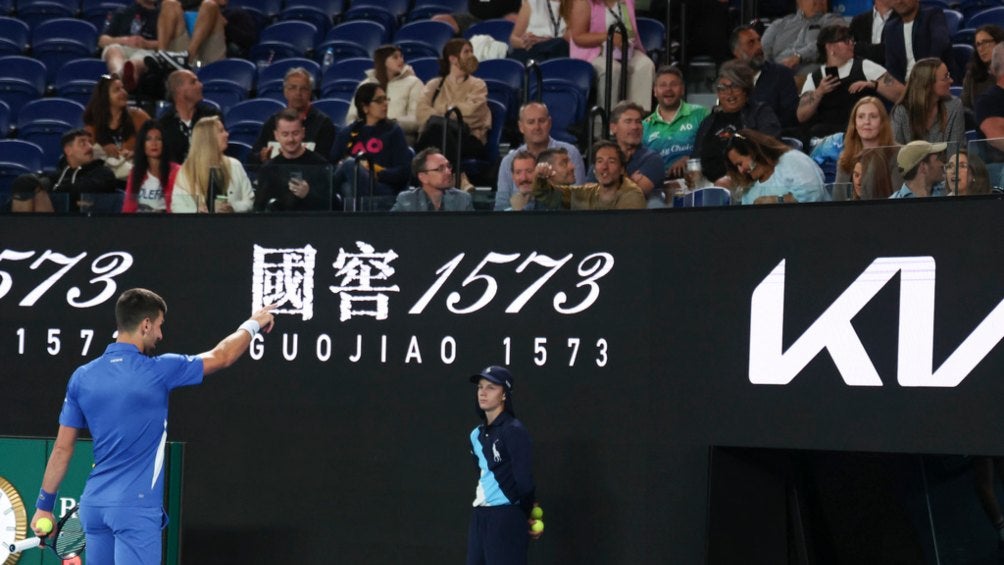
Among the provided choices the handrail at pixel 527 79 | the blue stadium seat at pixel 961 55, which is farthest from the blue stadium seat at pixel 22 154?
the blue stadium seat at pixel 961 55

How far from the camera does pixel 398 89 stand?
41.0 feet

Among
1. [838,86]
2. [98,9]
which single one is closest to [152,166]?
[838,86]

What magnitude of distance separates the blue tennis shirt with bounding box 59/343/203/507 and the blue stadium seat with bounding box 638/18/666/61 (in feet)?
20.9

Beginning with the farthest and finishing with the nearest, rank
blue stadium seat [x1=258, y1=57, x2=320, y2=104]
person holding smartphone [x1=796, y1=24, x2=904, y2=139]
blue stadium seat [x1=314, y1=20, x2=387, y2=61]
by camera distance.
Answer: blue stadium seat [x1=314, y1=20, x2=387, y2=61], blue stadium seat [x1=258, y1=57, x2=320, y2=104], person holding smartphone [x1=796, y1=24, x2=904, y2=139]

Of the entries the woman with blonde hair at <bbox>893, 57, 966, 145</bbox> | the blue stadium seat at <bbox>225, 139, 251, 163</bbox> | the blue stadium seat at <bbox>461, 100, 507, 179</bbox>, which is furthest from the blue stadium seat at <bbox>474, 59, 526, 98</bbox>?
the woman with blonde hair at <bbox>893, 57, 966, 145</bbox>

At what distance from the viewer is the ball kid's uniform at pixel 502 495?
8.95 meters

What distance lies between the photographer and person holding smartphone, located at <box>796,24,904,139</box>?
10766 millimetres

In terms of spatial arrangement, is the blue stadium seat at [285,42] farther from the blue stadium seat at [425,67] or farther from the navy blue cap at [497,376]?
the navy blue cap at [497,376]

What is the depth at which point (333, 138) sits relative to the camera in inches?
469

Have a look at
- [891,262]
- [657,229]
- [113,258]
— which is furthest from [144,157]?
[891,262]

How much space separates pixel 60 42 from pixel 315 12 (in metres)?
2.39

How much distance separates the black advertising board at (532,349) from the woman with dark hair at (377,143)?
99 cm

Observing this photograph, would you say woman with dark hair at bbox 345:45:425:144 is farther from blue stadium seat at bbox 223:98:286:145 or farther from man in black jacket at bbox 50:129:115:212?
man in black jacket at bbox 50:129:115:212

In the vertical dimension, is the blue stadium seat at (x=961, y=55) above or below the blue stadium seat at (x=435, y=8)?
below
